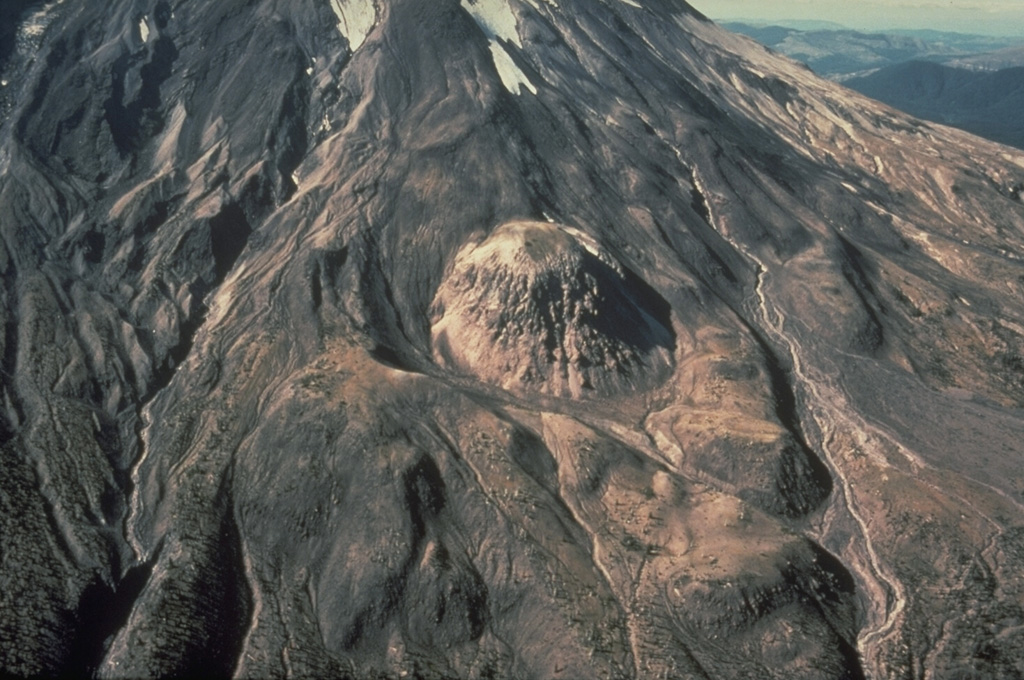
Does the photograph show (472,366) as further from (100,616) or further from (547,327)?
(100,616)

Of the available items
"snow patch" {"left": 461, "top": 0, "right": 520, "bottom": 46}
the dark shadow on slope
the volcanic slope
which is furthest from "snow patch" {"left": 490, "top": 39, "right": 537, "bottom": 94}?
the dark shadow on slope

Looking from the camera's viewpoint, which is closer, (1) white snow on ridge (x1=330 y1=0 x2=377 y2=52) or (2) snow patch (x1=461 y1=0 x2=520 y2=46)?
(1) white snow on ridge (x1=330 y1=0 x2=377 y2=52)

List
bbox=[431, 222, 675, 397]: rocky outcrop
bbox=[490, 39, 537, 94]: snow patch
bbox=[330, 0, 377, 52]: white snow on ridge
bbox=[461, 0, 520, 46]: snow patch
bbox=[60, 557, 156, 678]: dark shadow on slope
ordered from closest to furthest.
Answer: bbox=[60, 557, 156, 678]: dark shadow on slope → bbox=[431, 222, 675, 397]: rocky outcrop → bbox=[490, 39, 537, 94]: snow patch → bbox=[330, 0, 377, 52]: white snow on ridge → bbox=[461, 0, 520, 46]: snow patch

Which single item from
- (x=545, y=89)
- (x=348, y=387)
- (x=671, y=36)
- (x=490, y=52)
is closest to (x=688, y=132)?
(x=545, y=89)

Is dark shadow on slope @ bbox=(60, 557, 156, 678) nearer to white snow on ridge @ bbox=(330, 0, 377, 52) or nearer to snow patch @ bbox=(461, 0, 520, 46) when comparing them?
white snow on ridge @ bbox=(330, 0, 377, 52)

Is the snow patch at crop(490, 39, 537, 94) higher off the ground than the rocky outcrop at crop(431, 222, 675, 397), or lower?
higher

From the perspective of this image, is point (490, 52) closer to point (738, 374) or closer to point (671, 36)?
point (671, 36)
